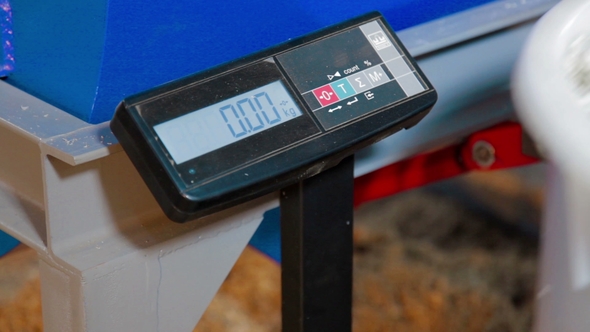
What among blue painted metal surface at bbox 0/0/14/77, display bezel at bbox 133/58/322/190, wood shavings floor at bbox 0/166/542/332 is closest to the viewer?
display bezel at bbox 133/58/322/190

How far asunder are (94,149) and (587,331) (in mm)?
414

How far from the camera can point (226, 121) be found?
0.54 m

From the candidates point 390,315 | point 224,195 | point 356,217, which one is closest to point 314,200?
point 224,195

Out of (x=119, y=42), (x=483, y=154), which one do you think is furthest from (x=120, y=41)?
(x=483, y=154)

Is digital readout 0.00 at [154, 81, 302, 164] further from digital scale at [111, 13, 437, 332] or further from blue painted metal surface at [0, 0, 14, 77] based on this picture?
blue painted metal surface at [0, 0, 14, 77]

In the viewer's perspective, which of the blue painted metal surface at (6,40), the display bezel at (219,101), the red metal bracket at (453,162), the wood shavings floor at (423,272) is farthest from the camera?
the wood shavings floor at (423,272)

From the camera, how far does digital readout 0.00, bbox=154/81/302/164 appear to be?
512 millimetres

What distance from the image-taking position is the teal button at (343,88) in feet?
1.92

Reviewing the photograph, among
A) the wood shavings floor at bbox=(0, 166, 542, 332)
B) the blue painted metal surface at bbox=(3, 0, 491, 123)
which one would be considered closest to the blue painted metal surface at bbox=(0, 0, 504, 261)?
the blue painted metal surface at bbox=(3, 0, 491, 123)

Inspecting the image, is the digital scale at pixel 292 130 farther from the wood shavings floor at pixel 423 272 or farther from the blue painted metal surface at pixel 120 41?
the wood shavings floor at pixel 423 272

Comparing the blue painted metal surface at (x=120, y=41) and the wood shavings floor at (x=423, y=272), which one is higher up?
the blue painted metal surface at (x=120, y=41)

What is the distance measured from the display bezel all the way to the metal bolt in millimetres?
524

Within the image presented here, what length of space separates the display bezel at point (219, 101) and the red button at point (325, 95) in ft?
0.06

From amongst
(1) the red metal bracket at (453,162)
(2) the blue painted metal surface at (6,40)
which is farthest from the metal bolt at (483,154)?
(2) the blue painted metal surface at (6,40)
